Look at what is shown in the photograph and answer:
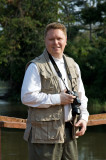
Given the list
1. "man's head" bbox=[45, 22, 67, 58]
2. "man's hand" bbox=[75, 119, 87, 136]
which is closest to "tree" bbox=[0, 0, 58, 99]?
"man's head" bbox=[45, 22, 67, 58]

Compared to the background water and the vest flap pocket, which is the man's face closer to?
the vest flap pocket

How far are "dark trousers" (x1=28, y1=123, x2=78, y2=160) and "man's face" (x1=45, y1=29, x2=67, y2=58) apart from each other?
0.47 metres

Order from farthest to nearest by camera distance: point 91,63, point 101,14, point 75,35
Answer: point 75,35, point 101,14, point 91,63

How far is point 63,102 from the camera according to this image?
2.09 metres

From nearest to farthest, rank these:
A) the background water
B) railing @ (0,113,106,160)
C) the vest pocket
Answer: the vest pocket → railing @ (0,113,106,160) → the background water

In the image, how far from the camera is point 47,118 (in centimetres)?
A: 207

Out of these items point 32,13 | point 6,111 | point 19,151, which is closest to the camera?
point 19,151

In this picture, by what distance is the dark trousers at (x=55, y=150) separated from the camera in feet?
6.83

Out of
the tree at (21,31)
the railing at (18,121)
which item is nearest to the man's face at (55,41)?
the railing at (18,121)

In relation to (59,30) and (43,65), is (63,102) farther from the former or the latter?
(59,30)

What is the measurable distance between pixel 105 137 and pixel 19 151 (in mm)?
3847

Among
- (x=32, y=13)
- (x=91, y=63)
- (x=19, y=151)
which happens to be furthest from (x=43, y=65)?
(x=32, y=13)

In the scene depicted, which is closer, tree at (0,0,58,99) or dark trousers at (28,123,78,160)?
dark trousers at (28,123,78,160)

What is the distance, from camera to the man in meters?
2.07
